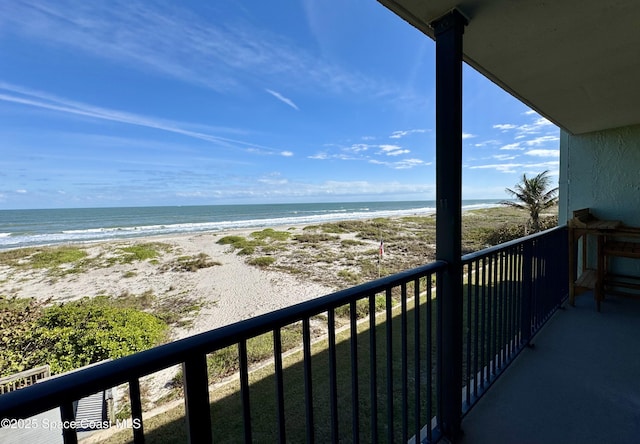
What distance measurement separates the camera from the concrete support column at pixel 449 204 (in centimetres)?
138

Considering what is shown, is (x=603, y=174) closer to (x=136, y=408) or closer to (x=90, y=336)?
(x=136, y=408)

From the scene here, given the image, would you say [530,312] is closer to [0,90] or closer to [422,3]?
[422,3]

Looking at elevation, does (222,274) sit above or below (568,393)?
below

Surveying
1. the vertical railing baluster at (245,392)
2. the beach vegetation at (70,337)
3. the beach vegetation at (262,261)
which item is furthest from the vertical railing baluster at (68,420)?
the beach vegetation at (262,261)

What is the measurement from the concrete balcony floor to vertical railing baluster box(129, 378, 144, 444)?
166 cm

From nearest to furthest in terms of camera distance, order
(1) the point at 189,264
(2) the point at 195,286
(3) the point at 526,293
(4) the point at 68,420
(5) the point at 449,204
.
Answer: (4) the point at 68,420 → (5) the point at 449,204 → (3) the point at 526,293 → (2) the point at 195,286 → (1) the point at 189,264

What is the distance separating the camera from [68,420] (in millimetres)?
490

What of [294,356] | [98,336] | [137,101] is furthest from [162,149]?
[294,356]

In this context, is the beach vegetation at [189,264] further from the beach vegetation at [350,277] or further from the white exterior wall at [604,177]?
the white exterior wall at [604,177]

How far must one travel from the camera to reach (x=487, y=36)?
5.24 feet

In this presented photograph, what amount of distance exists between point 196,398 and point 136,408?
13cm

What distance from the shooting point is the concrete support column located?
1381 millimetres

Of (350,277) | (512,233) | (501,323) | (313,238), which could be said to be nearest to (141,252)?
(313,238)

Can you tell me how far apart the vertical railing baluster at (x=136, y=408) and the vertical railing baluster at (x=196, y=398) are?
0.28ft
